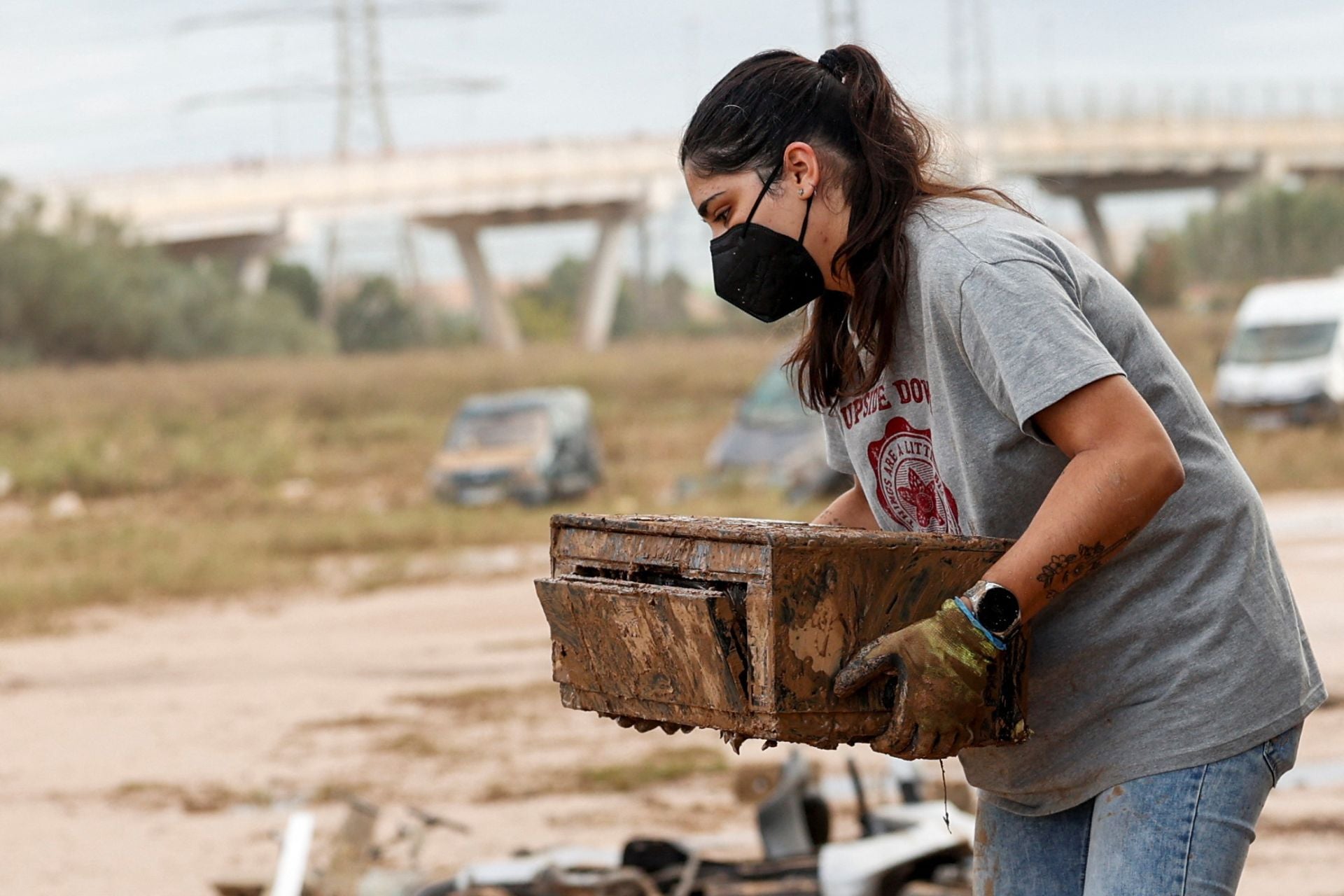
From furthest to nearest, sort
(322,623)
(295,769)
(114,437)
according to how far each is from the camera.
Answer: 1. (114,437)
2. (322,623)
3. (295,769)

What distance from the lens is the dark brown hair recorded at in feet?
7.61

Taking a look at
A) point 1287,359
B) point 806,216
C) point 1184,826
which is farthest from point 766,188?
point 1287,359

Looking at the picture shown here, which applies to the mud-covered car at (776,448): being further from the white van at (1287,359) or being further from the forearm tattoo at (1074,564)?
the forearm tattoo at (1074,564)

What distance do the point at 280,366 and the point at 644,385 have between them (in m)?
7.09

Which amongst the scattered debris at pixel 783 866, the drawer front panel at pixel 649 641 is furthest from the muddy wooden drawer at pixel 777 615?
the scattered debris at pixel 783 866

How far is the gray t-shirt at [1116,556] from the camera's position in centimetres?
221

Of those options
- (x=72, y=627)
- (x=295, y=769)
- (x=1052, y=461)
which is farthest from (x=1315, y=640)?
(x=72, y=627)

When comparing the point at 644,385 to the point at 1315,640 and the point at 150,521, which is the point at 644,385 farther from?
the point at 1315,640

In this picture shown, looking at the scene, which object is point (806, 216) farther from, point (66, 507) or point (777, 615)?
point (66, 507)

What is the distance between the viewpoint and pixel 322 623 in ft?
43.7

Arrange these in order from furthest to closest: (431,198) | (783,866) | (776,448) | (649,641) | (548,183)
→ (548,183) → (431,198) → (776,448) → (783,866) → (649,641)

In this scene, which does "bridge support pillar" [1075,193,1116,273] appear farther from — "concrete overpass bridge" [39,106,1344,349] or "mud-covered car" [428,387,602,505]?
"mud-covered car" [428,387,602,505]

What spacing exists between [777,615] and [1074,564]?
373 millimetres

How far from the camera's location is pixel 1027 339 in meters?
2.10
